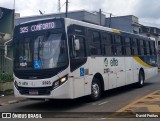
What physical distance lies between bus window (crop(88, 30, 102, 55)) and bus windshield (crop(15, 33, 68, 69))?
82.5 inches

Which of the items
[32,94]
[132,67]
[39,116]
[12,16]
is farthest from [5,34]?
[39,116]

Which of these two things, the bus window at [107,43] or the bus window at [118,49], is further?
the bus window at [118,49]

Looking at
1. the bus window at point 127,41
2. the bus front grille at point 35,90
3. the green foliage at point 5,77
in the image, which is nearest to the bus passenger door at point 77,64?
the bus front grille at point 35,90

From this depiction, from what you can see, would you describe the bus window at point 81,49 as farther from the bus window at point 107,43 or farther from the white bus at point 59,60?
the bus window at point 107,43

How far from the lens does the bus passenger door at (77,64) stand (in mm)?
12242

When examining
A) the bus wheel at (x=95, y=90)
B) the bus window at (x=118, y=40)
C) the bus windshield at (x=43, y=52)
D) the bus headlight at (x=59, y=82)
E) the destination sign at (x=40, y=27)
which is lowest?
the bus wheel at (x=95, y=90)

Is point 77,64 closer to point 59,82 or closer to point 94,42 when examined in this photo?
point 59,82

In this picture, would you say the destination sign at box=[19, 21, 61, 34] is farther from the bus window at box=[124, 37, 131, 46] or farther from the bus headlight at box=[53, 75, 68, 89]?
the bus window at box=[124, 37, 131, 46]

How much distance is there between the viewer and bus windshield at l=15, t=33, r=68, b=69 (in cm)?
1201

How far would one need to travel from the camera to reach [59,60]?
11984mm

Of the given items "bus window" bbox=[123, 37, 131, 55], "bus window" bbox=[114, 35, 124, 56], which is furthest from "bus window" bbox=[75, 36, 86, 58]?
"bus window" bbox=[123, 37, 131, 55]

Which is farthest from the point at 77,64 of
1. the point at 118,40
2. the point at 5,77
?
the point at 5,77

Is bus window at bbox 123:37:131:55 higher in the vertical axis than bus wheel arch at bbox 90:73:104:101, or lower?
higher

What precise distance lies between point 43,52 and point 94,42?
9.46 feet
